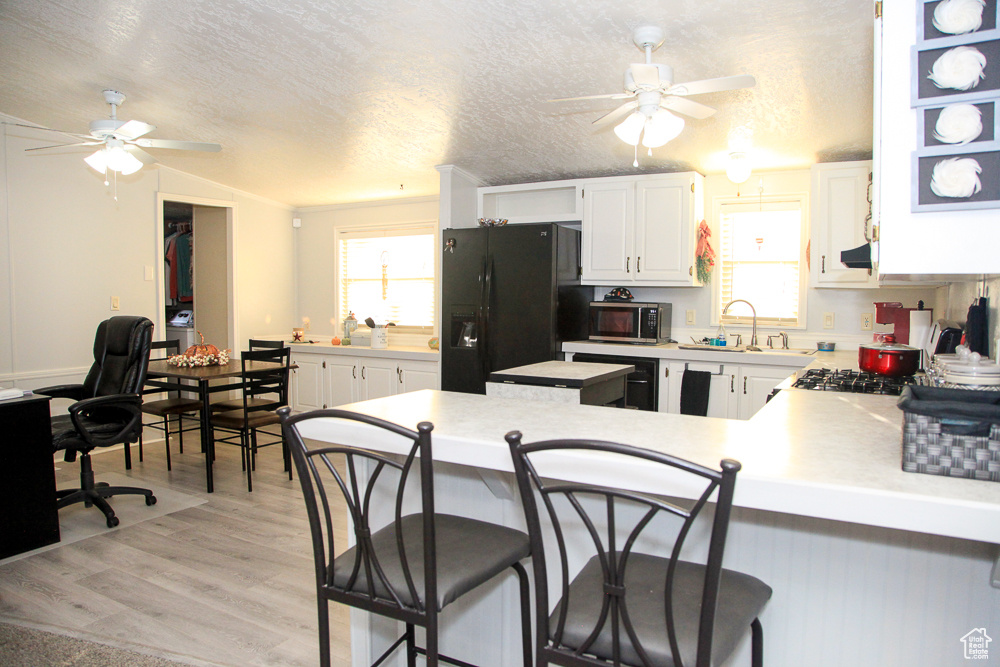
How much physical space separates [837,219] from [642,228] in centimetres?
129

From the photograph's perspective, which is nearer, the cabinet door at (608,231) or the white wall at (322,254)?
the cabinet door at (608,231)

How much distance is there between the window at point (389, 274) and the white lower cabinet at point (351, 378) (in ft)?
2.10

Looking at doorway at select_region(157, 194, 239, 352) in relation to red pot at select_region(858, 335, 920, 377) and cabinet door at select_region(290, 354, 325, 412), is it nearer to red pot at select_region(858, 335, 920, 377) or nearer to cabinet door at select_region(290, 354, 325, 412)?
cabinet door at select_region(290, 354, 325, 412)

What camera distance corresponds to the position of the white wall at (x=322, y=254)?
20.6 feet

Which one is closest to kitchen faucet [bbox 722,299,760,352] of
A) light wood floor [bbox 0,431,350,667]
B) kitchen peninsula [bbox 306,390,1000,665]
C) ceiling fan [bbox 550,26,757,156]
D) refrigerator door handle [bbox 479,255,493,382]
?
refrigerator door handle [bbox 479,255,493,382]

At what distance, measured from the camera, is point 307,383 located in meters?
6.05

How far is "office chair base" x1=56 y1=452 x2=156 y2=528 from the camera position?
11.0ft

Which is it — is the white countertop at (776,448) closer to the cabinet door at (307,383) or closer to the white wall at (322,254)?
the cabinet door at (307,383)

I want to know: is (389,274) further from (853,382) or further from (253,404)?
(853,382)

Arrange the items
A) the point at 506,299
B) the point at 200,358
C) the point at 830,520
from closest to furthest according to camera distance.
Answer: the point at 830,520, the point at 200,358, the point at 506,299

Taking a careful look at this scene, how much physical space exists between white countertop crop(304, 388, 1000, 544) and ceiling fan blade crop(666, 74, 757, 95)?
1200mm

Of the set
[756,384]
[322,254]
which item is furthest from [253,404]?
[756,384]

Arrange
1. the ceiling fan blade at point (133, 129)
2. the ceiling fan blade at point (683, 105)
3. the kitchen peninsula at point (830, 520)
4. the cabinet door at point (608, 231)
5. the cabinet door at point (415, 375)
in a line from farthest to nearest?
the cabinet door at point (415, 375) < the cabinet door at point (608, 231) < the ceiling fan blade at point (133, 129) < the ceiling fan blade at point (683, 105) < the kitchen peninsula at point (830, 520)

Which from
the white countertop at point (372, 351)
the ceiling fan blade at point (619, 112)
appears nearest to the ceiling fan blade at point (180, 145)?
the ceiling fan blade at point (619, 112)
